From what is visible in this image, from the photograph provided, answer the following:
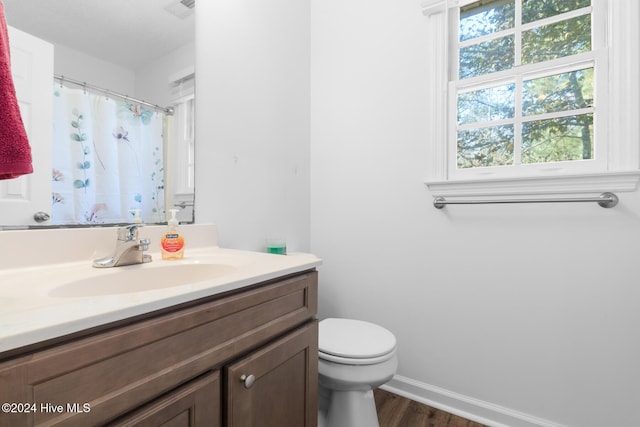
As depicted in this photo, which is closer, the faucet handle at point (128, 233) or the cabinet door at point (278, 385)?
the cabinet door at point (278, 385)

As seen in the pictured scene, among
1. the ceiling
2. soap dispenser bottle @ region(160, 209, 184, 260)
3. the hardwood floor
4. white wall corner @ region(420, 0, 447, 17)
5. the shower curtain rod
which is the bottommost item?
the hardwood floor

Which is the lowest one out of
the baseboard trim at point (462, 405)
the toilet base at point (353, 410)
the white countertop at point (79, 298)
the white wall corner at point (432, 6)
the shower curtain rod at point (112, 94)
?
the baseboard trim at point (462, 405)

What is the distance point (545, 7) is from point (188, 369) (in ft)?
6.27

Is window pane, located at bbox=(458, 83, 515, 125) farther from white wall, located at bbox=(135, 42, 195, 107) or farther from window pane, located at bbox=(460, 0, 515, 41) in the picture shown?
white wall, located at bbox=(135, 42, 195, 107)

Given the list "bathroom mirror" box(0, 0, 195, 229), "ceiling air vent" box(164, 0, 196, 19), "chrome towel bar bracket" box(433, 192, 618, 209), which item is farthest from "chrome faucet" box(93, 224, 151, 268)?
"chrome towel bar bracket" box(433, 192, 618, 209)

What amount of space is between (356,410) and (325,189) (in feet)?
3.81

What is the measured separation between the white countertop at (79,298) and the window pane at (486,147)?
1000 millimetres

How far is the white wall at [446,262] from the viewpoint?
121 centimetres

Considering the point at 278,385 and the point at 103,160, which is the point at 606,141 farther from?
the point at 103,160

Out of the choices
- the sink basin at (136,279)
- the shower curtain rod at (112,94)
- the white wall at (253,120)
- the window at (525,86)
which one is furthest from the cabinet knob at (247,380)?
the window at (525,86)

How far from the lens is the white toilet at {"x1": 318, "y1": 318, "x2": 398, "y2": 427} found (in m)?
1.14

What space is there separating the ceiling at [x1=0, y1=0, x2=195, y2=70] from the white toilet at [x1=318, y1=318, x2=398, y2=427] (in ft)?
4.21

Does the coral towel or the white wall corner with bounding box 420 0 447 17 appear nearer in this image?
the coral towel

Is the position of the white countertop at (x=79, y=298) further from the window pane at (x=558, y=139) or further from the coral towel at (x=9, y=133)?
the window pane at (x=558, y=139)
